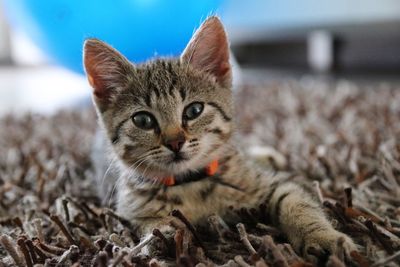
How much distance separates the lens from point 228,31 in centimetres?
211

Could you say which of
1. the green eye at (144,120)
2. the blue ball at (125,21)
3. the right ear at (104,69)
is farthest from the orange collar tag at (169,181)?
the blue ball at (125,21)

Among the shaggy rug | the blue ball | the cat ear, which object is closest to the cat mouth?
the shaggy rug

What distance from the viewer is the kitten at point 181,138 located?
927 mm

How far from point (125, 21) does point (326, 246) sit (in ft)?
3.63

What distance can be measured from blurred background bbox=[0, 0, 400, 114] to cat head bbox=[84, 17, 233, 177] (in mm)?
534

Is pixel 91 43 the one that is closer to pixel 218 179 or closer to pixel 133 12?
pixel 218 179

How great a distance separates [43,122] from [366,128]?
3.97 feet

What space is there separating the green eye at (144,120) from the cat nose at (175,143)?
61mm

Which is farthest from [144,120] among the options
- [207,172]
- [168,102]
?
[207,172]

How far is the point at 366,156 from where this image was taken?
1.27 metres

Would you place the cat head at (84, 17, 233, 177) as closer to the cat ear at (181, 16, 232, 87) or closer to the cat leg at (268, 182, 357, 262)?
the cat ear at (181, 16, 232, 87)

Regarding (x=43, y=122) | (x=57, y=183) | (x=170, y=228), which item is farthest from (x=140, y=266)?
(x=43, y=122)

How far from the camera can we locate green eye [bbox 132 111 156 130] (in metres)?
0.95

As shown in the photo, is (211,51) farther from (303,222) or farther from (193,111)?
(303,222)
